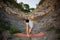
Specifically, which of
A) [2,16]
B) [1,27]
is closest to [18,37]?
[1,27]

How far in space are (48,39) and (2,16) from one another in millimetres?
2192

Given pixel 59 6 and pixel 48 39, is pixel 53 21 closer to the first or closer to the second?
pixel 59 6

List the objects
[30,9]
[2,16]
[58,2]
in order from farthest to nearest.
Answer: [30,9] < [58,2] < [2,16]

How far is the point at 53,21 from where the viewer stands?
286 inches

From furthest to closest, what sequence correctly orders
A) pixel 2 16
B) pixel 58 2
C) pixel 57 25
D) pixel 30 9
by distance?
pixel 30 9 < pixel 58 2 < pixel 2 16 < pixel 57 25

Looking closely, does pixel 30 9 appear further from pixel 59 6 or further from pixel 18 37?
pixel 18 37

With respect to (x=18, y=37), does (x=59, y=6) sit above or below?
above

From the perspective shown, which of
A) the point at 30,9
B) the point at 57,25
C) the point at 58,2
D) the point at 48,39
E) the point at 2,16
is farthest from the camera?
the point at 30,9

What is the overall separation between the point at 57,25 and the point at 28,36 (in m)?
1.20

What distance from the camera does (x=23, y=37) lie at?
6387mm

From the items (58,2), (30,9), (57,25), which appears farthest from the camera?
(30,9)

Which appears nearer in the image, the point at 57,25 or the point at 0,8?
the point at 57,25

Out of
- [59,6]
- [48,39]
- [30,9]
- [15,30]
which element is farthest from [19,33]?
[30,9]

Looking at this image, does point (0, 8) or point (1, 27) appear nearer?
point (1, 27)
